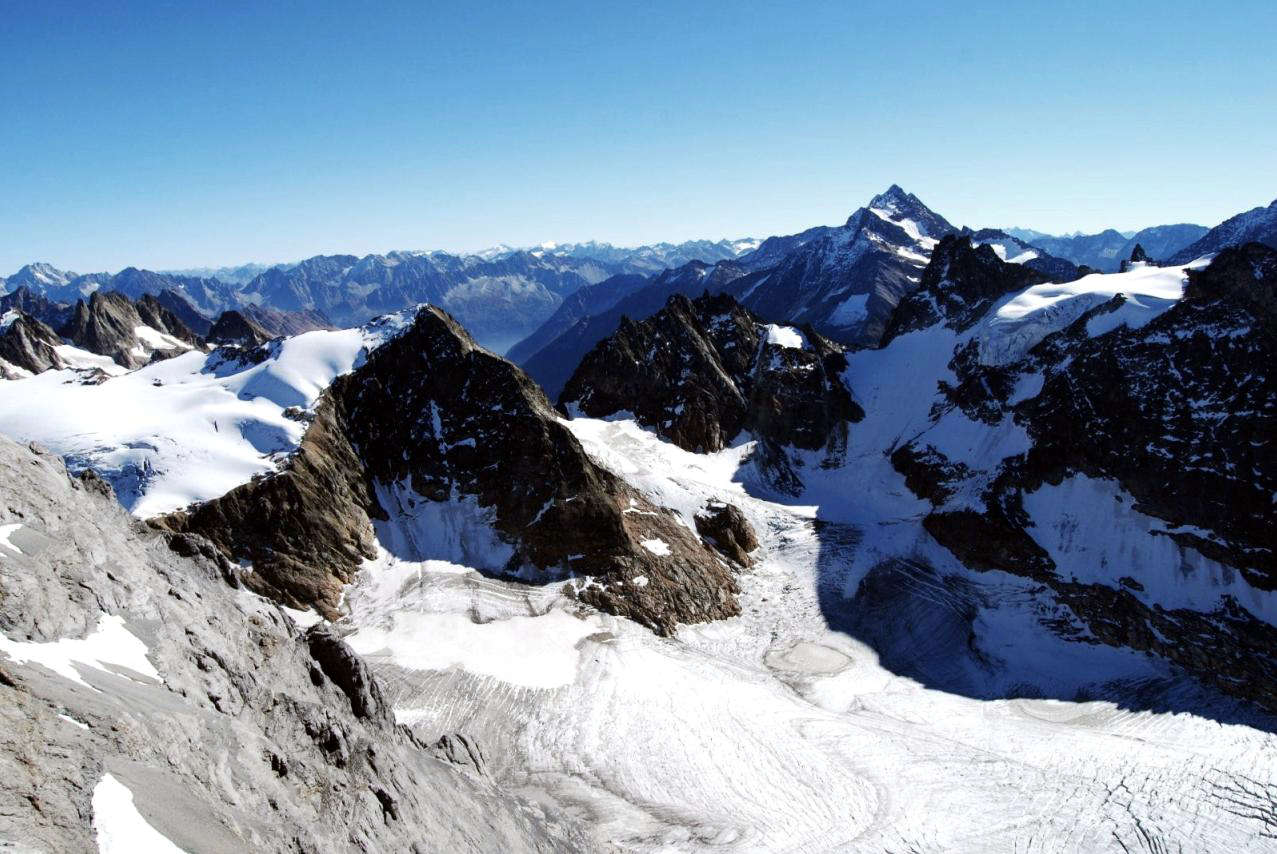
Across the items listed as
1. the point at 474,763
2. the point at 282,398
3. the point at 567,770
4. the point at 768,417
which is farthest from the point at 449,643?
the point at 768,417

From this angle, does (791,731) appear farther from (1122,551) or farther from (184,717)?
(1122,551)

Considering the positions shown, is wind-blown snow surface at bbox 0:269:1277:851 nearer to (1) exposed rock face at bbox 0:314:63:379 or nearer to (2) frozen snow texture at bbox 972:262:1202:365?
(2) frozen snow texture at bbox 972:262:1202:365

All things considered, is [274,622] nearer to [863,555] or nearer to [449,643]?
[449,643]

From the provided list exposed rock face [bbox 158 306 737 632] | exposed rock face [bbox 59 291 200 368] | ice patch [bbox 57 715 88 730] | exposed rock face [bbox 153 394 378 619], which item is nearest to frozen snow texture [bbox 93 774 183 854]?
ice patch [bbox 57 715 88 730]

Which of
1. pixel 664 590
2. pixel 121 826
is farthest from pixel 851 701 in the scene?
pixel 121 826

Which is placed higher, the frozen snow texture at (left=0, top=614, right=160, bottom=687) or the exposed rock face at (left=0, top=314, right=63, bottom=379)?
the exposed rock face at (left=0, top=314, right=63, bottom=379)
